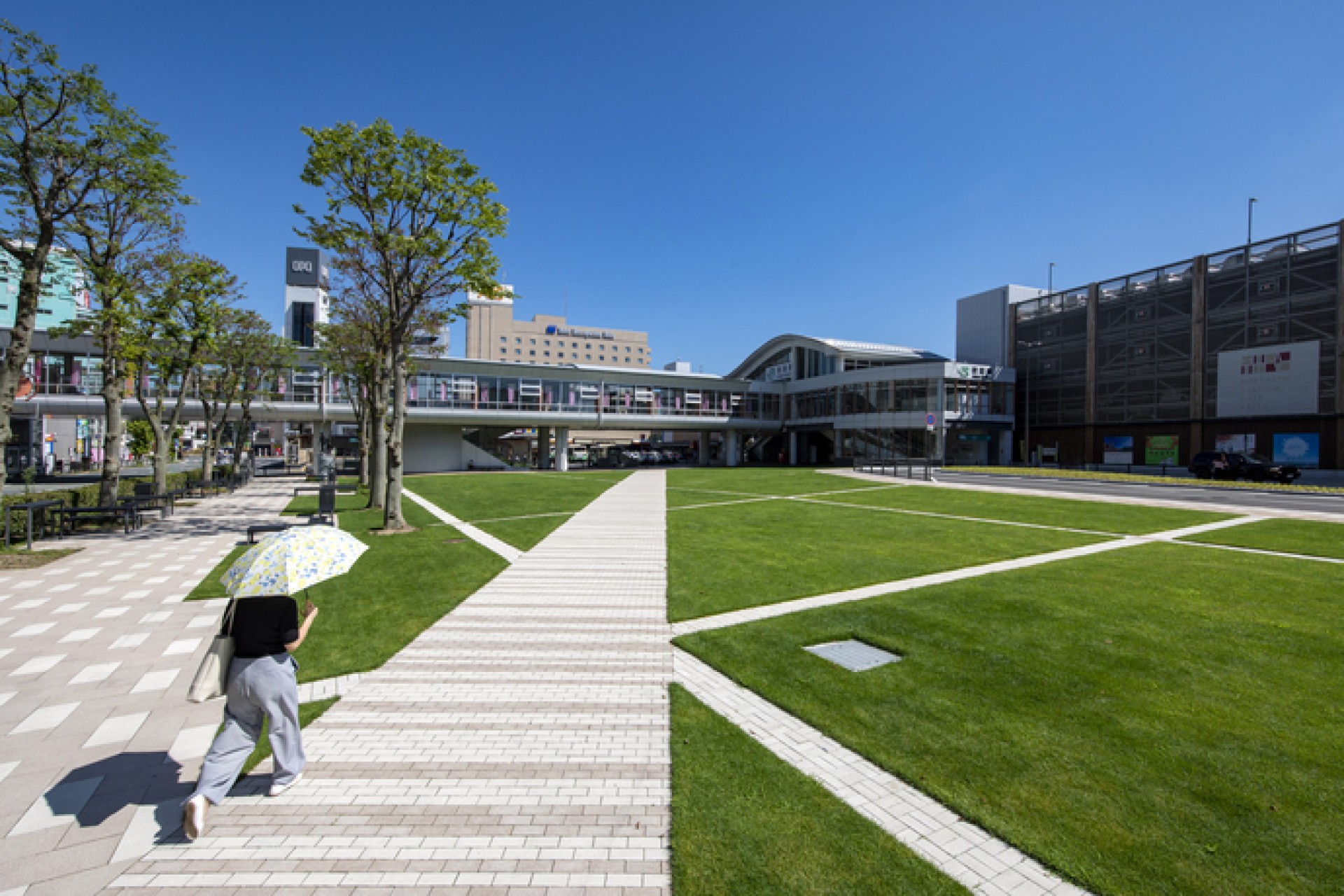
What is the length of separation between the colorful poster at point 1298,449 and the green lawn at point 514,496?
40.0m

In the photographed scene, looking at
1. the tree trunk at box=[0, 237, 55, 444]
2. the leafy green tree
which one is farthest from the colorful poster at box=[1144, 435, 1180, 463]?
the leafy green tree

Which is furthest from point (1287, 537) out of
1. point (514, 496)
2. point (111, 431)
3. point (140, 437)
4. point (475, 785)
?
point (140, 437)

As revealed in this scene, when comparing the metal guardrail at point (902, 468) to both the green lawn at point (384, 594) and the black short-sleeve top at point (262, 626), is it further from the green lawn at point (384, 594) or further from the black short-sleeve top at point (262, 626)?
the black short-sleeve top at point (262, 626)

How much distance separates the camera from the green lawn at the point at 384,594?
660 centimetres

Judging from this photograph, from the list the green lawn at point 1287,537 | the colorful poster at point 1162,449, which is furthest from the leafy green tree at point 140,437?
the colorful poster at point 1162,449

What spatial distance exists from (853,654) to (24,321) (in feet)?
52.4

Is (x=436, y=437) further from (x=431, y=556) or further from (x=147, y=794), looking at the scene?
(x=147, y=794)

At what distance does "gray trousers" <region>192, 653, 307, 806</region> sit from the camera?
12.4 ft

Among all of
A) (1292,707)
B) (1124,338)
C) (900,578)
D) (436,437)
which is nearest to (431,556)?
(900,578)

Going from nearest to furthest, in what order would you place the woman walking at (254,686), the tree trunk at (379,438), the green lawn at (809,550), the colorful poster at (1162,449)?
the woman walking at (254,686) → the green lawn at (809,550) → the tree trunk at (379,438) → the colorful poster at (1162,449)

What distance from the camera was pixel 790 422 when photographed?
Result: 58906 millimetres

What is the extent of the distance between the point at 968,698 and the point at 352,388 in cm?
4033

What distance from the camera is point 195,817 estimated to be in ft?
11.6

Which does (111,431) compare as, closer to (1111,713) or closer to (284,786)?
(284,786)
